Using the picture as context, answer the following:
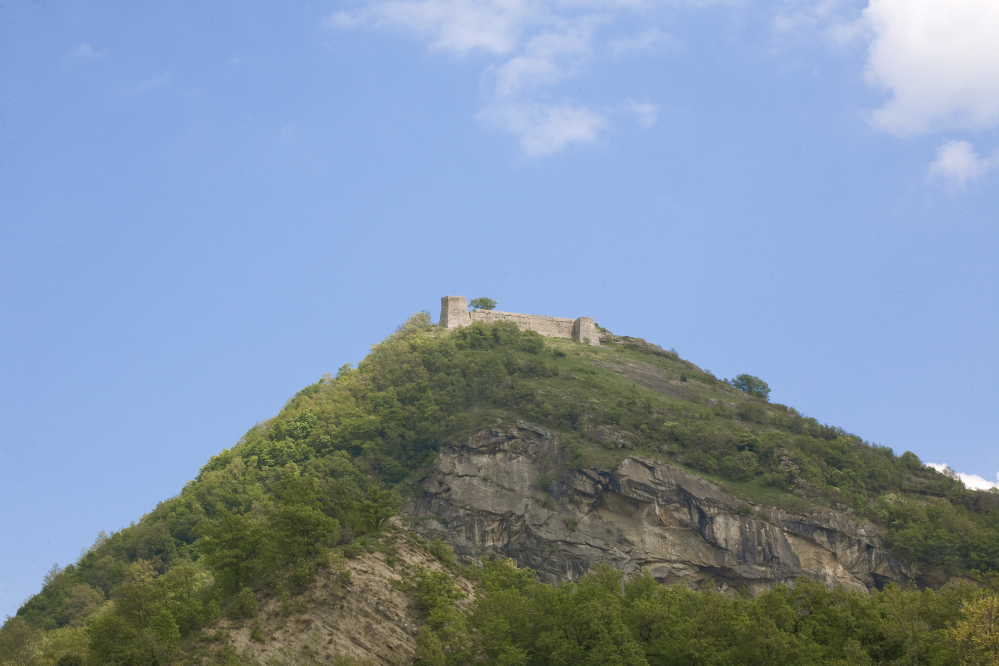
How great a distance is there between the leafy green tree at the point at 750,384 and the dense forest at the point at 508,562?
19.7ft

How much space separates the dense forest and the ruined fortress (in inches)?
114

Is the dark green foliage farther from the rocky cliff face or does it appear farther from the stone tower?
the stone tower

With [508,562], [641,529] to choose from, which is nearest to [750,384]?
[641,529]

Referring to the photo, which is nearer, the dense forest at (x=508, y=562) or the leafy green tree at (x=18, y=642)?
the dense forest at (x=508, y=562)

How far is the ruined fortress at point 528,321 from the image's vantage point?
114m

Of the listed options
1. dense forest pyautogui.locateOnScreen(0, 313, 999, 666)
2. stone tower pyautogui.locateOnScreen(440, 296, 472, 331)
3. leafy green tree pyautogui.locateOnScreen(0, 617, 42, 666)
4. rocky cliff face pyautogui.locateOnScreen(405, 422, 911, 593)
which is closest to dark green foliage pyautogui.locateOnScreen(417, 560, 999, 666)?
dense forest pyautogui.locateOnScreen(0, 313, 999, 666)

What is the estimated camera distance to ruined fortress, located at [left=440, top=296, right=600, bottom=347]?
113688 mm

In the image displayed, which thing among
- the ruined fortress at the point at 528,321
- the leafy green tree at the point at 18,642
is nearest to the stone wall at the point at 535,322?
the ruined fortress at the point at 528,321

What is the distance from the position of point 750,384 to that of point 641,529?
1682 inches

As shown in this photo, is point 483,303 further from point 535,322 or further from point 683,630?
point 683,630

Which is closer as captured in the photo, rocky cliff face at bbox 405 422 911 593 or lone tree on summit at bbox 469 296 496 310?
rocky cliff face at bbox 405 422 911 593

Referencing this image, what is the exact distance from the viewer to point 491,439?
8662 centimetres

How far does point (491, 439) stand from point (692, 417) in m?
17.1

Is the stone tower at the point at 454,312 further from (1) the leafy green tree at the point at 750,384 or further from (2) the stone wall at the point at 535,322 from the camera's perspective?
(1) the leafy green tree at the point at 750,384
